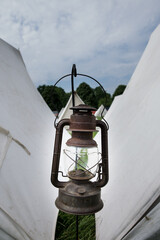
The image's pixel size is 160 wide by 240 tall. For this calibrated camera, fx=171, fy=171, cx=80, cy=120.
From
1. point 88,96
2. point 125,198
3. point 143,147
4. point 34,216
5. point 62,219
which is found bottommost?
point 62,219

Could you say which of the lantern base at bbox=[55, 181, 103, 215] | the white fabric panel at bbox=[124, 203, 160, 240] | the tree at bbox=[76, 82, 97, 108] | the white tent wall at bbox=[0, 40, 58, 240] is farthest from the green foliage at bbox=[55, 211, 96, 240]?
the tree at bbox=[76, 82, 97, 108]

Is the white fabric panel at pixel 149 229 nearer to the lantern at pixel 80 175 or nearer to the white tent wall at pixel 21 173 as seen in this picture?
→ the lantern at pixel 80 175

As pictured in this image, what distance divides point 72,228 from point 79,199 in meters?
0.76

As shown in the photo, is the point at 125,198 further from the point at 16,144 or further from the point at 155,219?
the point at 16,144

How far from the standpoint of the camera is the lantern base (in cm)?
90

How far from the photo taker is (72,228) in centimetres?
146

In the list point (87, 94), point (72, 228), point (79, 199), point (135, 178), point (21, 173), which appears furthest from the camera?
point (87, 94)

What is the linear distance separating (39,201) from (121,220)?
0.60 meters

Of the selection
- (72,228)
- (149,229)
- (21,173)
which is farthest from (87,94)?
(149,229)

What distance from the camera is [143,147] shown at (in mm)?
1124

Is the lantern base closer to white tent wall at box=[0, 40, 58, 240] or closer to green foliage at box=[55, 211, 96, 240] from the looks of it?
white tent wall at box=[0, 40, 58, 240]

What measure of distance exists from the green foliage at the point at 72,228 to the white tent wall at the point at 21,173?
0.14 metres

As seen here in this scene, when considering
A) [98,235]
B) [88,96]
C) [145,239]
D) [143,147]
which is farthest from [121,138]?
[88,96]

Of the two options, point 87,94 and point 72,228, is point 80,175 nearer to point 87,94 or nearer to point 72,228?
point 72,228
